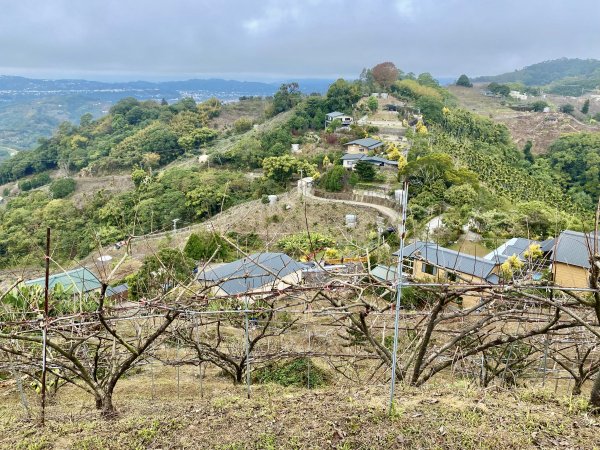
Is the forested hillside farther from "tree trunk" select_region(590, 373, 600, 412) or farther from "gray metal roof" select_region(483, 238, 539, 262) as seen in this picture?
"tree trunk" select_region(590, 373, 600, 412)

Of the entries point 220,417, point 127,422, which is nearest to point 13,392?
point 127,422

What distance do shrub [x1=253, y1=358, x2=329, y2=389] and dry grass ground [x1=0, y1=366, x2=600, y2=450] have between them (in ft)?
8.60

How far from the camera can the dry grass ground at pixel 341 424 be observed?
2.72 meters

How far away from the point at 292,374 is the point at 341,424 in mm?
3372

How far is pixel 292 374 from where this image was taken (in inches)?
240

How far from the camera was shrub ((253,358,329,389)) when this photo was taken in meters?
5.95

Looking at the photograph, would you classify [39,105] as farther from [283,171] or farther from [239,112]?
[283,171]

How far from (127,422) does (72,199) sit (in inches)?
1525

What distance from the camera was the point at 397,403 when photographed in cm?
306

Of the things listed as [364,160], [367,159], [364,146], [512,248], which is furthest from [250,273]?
[364,146]

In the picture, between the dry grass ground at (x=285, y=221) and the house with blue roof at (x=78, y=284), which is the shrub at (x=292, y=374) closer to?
the house with blue roof at (x=78, y=284)

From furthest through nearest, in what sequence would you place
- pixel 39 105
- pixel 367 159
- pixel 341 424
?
pixel 39 105, pixel 367 159, pixel 341 424

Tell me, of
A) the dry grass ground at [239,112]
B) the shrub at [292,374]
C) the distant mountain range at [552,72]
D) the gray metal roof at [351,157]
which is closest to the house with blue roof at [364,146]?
the gray metal roof at [351,157]

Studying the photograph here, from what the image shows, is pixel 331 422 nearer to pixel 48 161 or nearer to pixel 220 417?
Result: pixel 220 417
